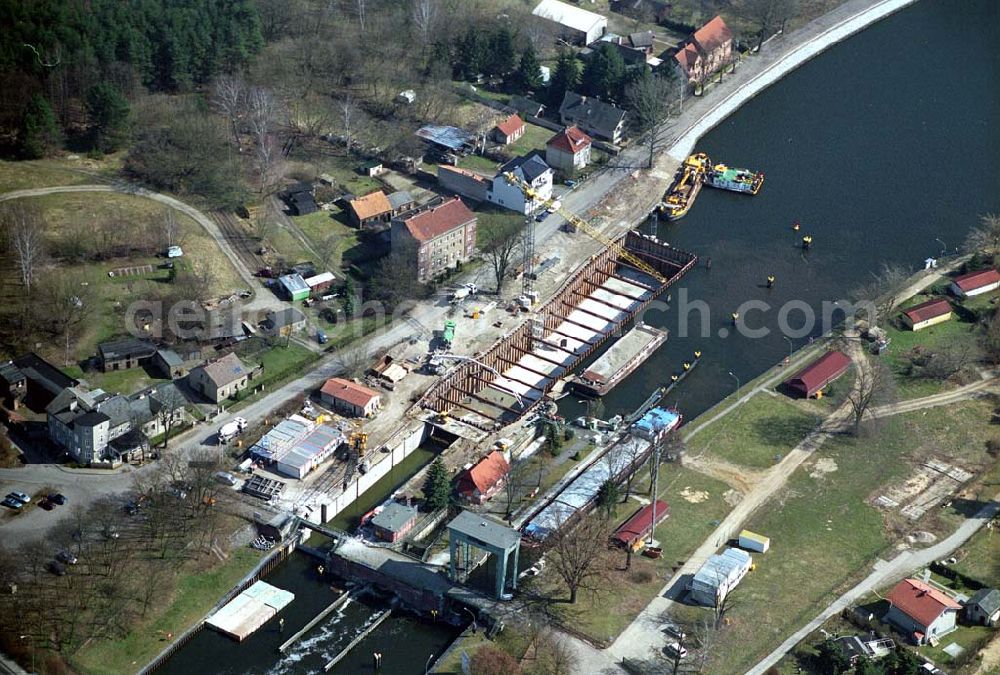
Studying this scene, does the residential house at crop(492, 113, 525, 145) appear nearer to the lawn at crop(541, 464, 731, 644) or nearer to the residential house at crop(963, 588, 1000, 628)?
the lawn at crop(541, 464, 731, 644)

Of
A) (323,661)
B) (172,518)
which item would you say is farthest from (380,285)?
(323,661)

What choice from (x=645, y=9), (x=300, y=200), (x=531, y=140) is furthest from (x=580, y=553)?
(x=645, y=9)

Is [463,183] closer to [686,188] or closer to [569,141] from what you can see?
[569,141]

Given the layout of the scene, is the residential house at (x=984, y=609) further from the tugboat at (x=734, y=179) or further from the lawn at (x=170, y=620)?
the tugboat at (x=734, y=179)

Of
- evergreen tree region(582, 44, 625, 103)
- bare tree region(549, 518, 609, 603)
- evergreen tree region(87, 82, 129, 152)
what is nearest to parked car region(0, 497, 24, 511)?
bare tree region(549, 518, 609, 603)

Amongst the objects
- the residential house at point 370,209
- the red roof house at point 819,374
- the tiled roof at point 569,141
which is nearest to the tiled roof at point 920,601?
the red roof house at point 819,374

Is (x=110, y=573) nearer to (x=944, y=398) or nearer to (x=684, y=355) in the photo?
(x=684, y=355)
